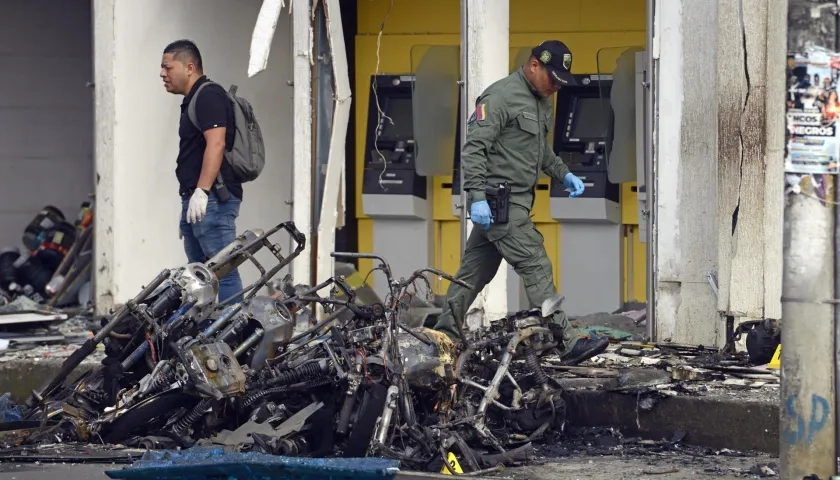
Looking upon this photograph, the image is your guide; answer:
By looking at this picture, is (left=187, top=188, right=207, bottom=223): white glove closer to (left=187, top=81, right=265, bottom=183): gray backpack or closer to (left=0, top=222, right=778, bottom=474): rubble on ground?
(left=187, top=81, right=265, bottom=183): gray backpack

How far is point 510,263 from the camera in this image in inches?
294

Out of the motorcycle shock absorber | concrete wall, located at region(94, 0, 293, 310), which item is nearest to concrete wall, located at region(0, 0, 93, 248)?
concrete wall, located at region(94, 0, 293, 310)

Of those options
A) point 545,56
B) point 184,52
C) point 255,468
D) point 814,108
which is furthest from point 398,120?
point 814,108

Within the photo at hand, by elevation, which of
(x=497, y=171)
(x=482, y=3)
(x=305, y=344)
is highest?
(x=482, y=3)

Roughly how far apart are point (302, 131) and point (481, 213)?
2.63 metres

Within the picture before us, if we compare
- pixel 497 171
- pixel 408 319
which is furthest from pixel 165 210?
pixel 497 171

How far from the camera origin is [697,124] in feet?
28.8

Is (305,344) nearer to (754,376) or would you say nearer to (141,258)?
(754,376)

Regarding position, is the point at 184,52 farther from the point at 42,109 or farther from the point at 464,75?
the point at 42,109

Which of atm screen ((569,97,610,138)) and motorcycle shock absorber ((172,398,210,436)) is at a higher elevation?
atm screen ((569,97,610,138))

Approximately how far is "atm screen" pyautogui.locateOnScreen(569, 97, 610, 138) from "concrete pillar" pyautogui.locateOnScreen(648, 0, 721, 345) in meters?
1.67

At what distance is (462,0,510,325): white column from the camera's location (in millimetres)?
9305

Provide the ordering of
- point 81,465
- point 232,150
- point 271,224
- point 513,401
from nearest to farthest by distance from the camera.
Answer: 1. point 81,465
2. point 513,401
3. point 232,150
4. point 271,224

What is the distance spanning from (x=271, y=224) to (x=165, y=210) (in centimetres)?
100
